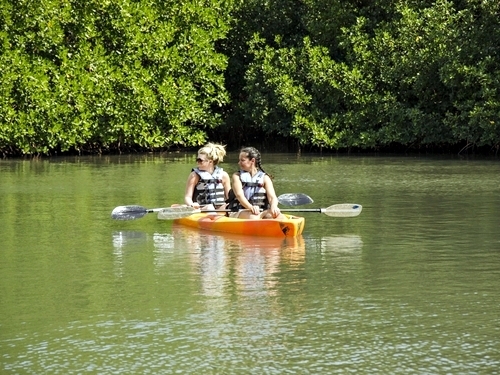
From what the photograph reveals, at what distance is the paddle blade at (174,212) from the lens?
15.7 m

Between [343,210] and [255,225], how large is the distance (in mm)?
1849

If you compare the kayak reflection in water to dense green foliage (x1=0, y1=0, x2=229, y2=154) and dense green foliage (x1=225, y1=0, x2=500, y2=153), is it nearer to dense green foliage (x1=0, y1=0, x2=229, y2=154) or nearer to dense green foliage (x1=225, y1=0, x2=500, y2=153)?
dense green foliage (x1=225, y1=0, x2=500, y2=153)

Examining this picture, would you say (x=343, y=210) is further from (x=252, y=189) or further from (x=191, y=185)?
(x=191, y=185)

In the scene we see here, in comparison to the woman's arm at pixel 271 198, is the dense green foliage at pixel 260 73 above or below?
above

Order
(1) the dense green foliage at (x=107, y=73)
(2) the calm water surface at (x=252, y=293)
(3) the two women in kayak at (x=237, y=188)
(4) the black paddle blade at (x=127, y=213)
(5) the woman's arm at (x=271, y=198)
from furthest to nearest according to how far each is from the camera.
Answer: (1) the dense green foliage at (x=107, y=73) → (4) the black paddle blade at (x=127, y=213) → (3) the two women in kayak at (x=237, y=188) → (5) the woman's arm at (x=271, y=198) → (2) the calm water surface at (x=252, y=293)

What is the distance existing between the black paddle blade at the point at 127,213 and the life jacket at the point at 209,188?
0.89 m

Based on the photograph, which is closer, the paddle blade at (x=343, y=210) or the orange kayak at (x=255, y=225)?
the orange kayak at (x=255, y=225)

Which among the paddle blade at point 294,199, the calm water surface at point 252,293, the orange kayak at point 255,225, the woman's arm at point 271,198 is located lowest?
the calm water surface at point 252,293

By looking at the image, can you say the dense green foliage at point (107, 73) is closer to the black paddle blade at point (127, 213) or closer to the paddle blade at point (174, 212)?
the black paddle blade at point (127, 213)

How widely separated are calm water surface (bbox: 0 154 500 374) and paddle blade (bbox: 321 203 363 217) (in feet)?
0.56

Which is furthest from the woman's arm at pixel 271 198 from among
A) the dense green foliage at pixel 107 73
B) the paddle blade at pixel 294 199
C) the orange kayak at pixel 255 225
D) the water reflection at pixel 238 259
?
the dense green foliage at pixel 107 73

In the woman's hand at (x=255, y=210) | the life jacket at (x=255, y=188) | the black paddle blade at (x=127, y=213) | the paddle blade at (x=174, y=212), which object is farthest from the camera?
the black paddle blade at (x=127, y=213)

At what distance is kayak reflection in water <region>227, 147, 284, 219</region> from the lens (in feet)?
49.4

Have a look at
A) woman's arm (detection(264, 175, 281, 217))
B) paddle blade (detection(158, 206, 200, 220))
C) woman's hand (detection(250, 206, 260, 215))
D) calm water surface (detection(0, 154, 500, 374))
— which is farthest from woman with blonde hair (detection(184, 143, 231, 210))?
woman's hand (detection(250, 206, 260, 215))
